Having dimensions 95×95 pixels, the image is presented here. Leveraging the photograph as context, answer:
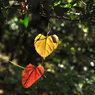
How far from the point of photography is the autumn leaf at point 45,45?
0.76 m

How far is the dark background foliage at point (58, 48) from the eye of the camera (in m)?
0.74

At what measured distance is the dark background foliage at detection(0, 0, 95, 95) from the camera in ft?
2.42

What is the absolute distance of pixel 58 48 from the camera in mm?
2008

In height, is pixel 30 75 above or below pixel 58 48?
above

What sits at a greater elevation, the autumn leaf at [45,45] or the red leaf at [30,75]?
the autumn leaf at [45,45]

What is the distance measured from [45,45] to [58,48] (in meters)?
1.23

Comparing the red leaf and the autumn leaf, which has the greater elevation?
the autumn leaf

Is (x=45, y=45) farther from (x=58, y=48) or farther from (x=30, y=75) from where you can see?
(x=58, y=48)

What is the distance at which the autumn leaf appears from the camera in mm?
761

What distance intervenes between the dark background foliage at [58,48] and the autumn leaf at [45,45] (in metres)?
0.13

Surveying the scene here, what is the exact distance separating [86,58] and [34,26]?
111cm

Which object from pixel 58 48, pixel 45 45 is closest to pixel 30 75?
pixel 45 45

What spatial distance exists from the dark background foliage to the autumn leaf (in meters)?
0.13

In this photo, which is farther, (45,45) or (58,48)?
(58,48)
